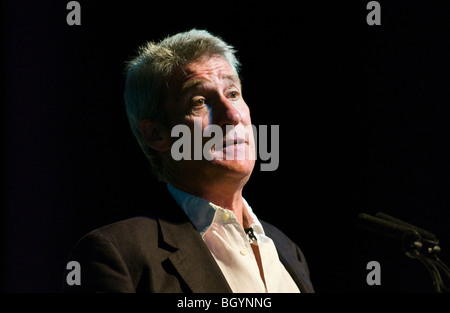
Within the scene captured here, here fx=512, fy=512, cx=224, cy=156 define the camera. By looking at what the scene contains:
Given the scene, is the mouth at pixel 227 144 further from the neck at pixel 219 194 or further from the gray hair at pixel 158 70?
the gray hair at pixel 158 70

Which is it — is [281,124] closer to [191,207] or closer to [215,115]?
[215,115]

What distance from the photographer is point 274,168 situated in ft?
9.67

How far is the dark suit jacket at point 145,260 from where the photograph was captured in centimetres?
174

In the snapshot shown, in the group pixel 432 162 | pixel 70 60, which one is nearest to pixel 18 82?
pixel 70 60

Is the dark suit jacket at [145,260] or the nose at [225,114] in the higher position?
the nose at [225,114]

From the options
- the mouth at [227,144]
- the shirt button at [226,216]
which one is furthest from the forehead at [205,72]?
the shirt button at [226,216]

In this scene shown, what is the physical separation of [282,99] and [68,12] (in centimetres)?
129

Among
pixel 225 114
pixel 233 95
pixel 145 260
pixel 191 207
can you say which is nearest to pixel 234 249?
pixel 191 207

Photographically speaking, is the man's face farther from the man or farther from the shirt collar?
the shirt collar

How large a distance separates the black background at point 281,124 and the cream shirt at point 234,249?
2.43 feet

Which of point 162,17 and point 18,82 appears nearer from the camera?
point 18,82

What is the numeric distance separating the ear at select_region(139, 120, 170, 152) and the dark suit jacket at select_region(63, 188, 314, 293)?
A: 0.40m

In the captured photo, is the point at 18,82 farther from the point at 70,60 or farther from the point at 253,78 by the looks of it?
the point at 253,78

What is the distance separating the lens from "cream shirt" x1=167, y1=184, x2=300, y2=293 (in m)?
1.90
